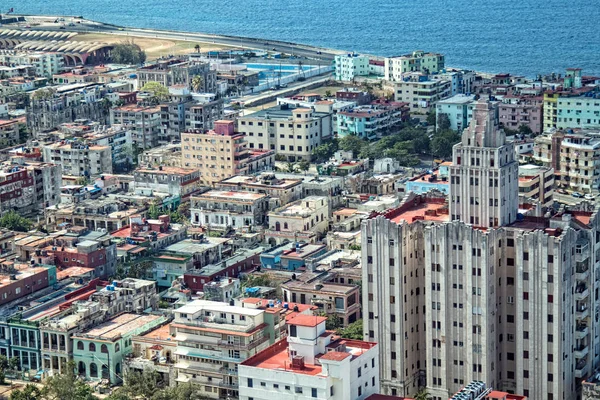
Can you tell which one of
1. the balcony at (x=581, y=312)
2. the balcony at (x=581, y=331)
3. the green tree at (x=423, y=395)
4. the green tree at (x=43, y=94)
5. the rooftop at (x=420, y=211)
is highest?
the rooftop at (x=420, y=211)

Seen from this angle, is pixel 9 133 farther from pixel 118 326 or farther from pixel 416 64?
pixel 118 326

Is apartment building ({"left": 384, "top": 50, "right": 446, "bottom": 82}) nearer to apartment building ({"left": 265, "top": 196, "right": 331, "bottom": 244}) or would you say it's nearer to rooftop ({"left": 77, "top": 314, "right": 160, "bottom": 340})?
apartment building ({"left": 265, "top": 196, "right": 331, "bottom": 244})

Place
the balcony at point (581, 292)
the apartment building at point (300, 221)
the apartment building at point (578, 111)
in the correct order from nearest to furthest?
the balcony at point (581, 292)
the apartment building at point (300, 221)
the apartment building at point (578, 111)

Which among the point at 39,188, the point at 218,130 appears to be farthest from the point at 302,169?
the point at 39,188

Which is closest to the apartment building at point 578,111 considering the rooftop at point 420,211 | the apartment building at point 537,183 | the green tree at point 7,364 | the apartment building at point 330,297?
the apartment building at point 537,183

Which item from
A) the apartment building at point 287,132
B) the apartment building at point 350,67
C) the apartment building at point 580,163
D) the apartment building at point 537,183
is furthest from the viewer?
the apartment building at point 350,67

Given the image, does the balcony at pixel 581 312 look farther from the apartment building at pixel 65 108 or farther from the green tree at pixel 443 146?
the apartment building at pixel 65 108

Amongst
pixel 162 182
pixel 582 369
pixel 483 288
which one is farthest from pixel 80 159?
pixel 582 369
